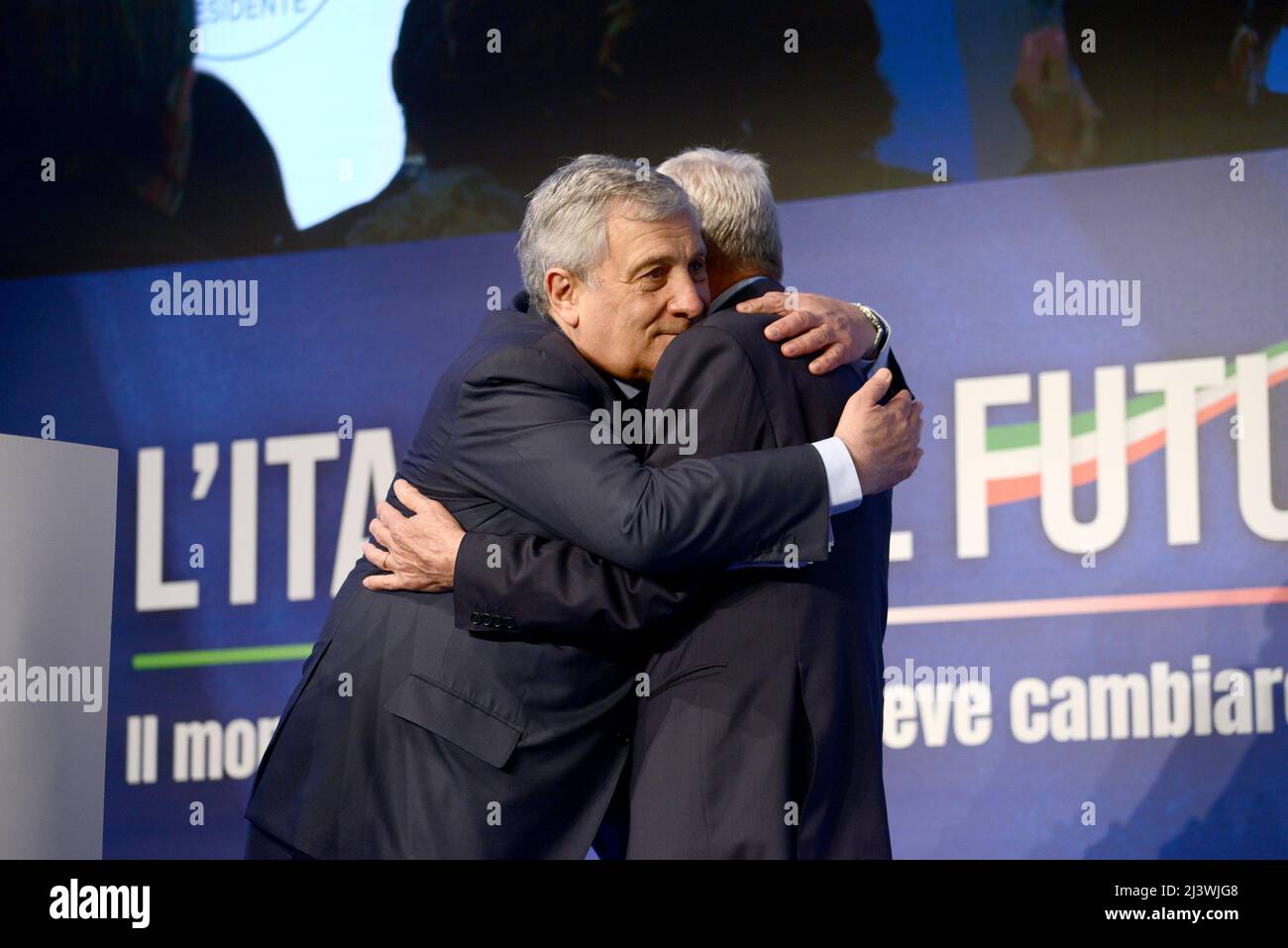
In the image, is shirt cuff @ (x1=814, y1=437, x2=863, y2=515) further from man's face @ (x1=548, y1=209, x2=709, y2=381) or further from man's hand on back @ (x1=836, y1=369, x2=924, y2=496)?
man's face @ (x1=548, y1=209, x2=709, y2=381)

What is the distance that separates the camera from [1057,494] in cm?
443

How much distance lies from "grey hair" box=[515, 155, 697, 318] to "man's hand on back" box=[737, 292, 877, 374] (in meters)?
0.24

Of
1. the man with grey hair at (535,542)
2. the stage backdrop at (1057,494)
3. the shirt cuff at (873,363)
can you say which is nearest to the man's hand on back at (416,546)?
the man with grey hair at (535,542)

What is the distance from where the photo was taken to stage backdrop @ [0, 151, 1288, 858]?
428cm

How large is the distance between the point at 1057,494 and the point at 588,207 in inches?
95.4

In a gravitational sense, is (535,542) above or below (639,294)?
below

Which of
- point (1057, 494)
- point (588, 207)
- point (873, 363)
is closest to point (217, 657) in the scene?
point (1057, 494)

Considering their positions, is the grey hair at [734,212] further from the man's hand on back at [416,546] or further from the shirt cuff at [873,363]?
Answer: the man's hand on back at [416,546]

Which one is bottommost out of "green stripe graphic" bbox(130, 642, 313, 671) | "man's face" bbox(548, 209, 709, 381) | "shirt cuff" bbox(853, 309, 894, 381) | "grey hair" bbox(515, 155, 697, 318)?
"green stripe graphic" bbox(130, 642, 313, 671)

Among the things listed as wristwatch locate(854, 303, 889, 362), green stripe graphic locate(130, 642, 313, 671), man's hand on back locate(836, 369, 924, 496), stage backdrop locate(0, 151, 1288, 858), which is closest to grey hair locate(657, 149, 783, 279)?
wristwatch locate(854, 303, 889, 362)

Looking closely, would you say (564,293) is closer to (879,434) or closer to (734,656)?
(879,434)

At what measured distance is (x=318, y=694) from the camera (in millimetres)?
2574

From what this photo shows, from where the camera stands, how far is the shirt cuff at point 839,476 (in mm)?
2287
